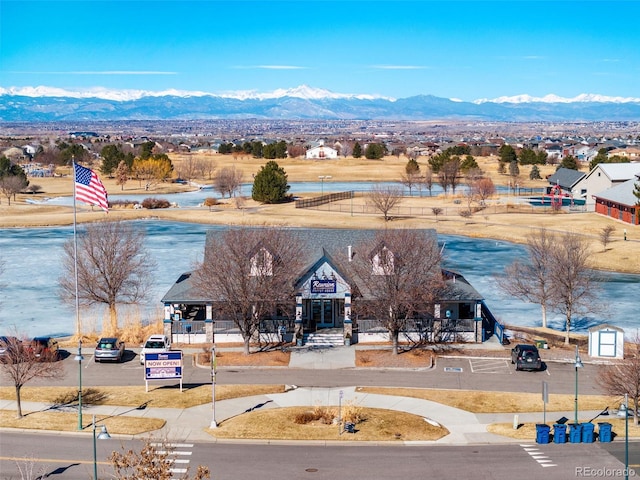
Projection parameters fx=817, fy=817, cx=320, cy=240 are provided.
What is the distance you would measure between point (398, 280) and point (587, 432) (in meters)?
13.8

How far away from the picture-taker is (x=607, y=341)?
39.2 metres

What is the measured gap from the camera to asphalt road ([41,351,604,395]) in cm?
3509

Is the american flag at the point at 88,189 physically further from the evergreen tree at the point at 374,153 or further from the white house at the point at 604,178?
the evergreen tree at the point at 374,153

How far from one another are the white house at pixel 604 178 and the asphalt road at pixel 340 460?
77.2m

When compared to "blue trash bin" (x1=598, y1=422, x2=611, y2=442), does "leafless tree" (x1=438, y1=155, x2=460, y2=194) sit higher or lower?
higher

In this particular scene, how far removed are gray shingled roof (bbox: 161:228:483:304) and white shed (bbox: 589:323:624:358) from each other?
20.2 ft

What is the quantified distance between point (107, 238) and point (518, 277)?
23.5 m

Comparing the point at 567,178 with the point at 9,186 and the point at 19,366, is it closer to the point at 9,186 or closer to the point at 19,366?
the point at 9,186

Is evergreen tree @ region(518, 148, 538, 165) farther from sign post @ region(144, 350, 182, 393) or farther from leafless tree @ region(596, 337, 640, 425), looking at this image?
sign post @ region(144, 350, 182, 393)

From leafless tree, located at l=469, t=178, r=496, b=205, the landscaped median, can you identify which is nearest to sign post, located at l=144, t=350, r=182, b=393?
the landscaped median

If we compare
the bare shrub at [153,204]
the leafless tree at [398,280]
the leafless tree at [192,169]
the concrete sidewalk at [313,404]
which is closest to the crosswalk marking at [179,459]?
the concrete sidewalk at [313,404]

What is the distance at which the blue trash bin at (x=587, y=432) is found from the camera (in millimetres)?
27688

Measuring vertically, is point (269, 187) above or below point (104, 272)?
above

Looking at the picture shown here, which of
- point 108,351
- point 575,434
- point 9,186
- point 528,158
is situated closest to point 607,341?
point 575,434
